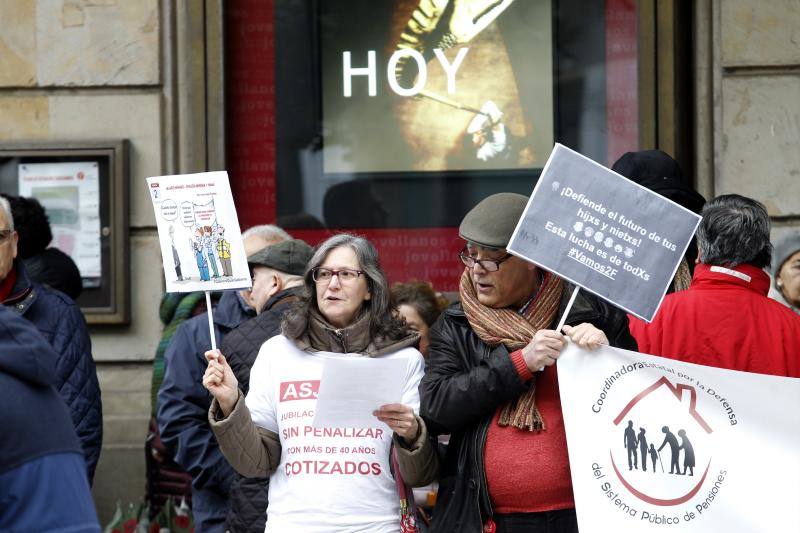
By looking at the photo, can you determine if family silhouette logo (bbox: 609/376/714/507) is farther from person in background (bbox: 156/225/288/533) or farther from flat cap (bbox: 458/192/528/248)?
person in background (bbox: 156/225/288/533)

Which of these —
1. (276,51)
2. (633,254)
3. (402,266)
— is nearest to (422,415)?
(633,254)

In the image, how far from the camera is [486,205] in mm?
4270

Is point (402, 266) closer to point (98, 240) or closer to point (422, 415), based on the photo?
point (98, 240)

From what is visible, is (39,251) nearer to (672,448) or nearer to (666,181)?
(666,181)

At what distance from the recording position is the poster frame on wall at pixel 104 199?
24.2 feet

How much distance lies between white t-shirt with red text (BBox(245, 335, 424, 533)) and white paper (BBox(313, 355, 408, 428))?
0.34ft

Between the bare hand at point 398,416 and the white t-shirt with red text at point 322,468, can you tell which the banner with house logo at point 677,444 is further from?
the white t-shirt with red text at point 322,468

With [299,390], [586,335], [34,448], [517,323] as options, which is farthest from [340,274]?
[34,448]

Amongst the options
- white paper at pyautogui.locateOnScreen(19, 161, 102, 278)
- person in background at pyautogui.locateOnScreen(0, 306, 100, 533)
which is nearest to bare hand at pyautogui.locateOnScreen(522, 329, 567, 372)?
person in background at pyautogui.locateOnScreen(0, 306, 100, 533)

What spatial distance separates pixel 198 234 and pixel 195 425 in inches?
38.9

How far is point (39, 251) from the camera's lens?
19.7 feet

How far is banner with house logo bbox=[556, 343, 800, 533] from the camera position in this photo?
4.04 metres

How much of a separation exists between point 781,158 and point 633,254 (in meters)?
3.30

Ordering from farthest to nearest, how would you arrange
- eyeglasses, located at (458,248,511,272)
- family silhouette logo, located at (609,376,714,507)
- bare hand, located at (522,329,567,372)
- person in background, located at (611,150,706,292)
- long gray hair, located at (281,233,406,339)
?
person in background, located at (611,150,706,292), long gray hair, located at (281,233,406,339), eyeglasses, located at (458,248,511,272), family silhouette logo, located at (609,376,714,507), bare hand, located at (522,329,567,372)
